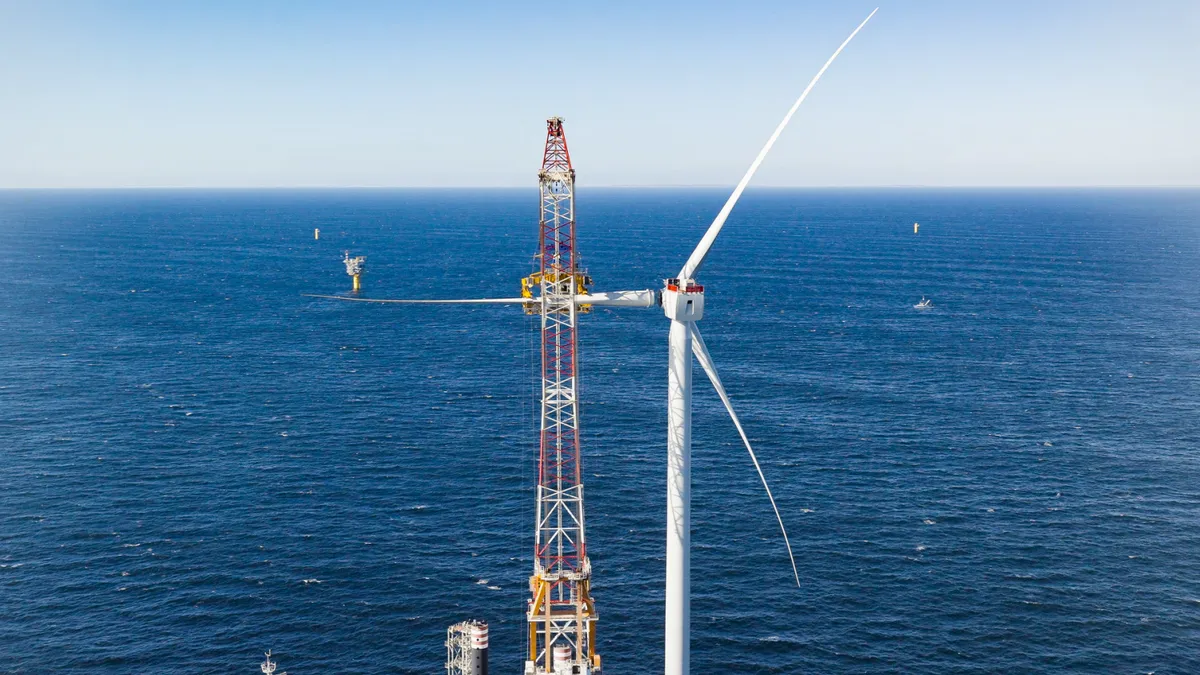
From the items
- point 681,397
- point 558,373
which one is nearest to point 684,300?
point 681,397

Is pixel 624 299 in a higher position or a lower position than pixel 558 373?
higher

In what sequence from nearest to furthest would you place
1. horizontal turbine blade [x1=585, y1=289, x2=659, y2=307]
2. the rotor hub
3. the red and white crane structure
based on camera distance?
the rotor hub
horizontal turbine blade [x1=585, y1=289, x2=659, y2=307]
the red and white crane structure

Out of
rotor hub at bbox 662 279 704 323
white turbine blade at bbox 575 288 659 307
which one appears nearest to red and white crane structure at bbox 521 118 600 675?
white turbine blade at bbox 575 288 659 307

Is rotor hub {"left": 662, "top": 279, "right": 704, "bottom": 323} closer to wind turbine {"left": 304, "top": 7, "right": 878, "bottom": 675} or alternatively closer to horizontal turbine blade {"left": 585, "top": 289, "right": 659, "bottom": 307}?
wind turbine {"left": 304, "top": 7, "right": 878, "bottom": 675}

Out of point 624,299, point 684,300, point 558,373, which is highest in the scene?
point 684,300

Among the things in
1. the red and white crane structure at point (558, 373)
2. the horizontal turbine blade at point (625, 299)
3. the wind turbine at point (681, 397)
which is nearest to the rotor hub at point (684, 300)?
the wind turbine at point (681, 397)

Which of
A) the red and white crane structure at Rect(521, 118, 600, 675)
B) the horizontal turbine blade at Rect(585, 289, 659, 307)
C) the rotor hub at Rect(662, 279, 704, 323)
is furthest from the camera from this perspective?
the red and white crane structure at Rect(521, 118, 600, 675)

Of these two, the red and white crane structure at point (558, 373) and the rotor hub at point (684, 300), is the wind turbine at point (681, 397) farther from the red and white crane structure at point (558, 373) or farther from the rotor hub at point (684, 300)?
the red and white crane structure at point (558, 373)

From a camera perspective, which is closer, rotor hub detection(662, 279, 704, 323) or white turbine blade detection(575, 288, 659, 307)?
rotor hub detection(662, 279, 704, 323)

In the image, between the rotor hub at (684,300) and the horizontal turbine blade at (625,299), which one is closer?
the rotor hub at (684,300)

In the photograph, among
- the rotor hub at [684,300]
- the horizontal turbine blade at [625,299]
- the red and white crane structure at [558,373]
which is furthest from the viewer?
the red and white crane structure at [558,373]

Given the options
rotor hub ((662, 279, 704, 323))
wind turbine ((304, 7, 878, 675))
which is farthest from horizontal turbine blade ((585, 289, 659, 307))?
rotor hub ((662, 279, 704, 323))

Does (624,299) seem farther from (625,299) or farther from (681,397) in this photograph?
(681,397)
